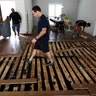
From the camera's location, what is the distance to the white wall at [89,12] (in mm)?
7348

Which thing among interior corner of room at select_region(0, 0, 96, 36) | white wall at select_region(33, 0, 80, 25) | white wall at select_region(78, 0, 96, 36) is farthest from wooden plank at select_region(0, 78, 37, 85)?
white wall at select_region(33, 0, 80, 25)

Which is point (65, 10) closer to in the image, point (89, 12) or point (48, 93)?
point (89, 12)

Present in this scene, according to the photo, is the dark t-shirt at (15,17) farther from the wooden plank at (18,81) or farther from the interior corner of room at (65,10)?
the wooden plank at (18,81)

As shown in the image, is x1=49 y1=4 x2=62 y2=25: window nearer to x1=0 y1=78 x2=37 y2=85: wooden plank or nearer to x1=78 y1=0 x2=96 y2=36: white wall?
x1=78 y1=0 x2=96 y2=36: white wall

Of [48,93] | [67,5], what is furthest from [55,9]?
[48,93]

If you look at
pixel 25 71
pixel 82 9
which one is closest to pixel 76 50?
pixel 25 71

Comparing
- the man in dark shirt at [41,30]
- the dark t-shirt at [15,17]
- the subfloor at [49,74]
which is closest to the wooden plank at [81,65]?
the subfloor at [49,74]

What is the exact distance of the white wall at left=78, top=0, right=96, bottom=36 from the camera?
735 centimetres

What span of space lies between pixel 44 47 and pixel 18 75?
2.93 feet

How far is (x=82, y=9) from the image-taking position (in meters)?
9.17

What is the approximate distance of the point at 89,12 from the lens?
7953 mm

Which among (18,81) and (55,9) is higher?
(55,9)

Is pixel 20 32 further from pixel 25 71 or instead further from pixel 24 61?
pixel 25 71

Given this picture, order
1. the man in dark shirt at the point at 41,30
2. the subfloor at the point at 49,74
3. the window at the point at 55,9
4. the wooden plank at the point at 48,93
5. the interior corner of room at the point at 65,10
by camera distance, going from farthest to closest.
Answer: the window at the point at 55,9 < the interior corner of room at the point at 65,10 < the man in dark shirt at the point at 41,30 < the subfloor at the point at 49,74 < the wooden plank at the point at 48,93
